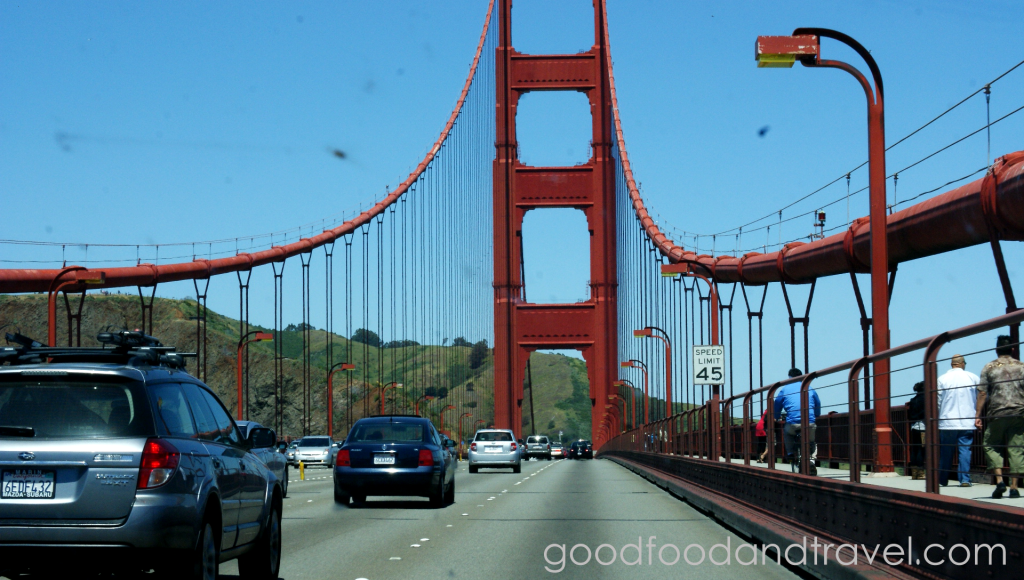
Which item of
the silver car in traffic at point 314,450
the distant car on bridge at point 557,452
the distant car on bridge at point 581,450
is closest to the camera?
the silver car in traffic at point 314,450

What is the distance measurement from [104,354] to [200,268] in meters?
47.2

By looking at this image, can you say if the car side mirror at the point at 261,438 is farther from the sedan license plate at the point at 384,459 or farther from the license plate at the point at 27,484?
the sedan license plate at the point at 384,459

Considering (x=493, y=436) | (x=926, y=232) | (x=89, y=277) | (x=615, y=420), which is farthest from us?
(x=615, y=420)

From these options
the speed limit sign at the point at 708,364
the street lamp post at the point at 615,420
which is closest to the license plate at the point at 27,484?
the speed limit sign at the point at 708,364

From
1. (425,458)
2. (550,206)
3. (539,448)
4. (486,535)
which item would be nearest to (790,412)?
(486,535)

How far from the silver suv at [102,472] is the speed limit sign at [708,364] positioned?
20.6 meters

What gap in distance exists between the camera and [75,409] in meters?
7.09

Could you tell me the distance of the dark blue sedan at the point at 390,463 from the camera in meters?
18.2

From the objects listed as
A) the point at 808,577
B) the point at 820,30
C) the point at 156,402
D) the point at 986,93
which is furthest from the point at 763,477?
the point at 986,93

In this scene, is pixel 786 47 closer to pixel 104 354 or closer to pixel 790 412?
pixel 790 412

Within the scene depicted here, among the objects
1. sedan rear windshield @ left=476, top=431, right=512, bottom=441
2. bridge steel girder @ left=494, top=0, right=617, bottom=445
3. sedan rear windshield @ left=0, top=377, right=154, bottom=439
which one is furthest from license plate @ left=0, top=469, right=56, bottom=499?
bridge steel girder @ left=494, top=0, right=617, bottom=445

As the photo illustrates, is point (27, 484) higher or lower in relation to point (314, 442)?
higher

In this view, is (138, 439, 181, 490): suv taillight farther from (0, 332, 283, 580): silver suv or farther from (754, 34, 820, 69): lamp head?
(754, 34, 820, 69): lamp head

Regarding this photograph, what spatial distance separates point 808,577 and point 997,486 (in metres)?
2.76
